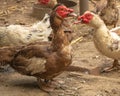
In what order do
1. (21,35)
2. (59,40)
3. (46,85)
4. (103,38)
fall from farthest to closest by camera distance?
(21,35) < (103,38) < (46,85) < (59,40)

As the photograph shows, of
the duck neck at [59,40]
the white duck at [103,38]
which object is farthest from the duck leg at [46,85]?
the white duck at [103,38]

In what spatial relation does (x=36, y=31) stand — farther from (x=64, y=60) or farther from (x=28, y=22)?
(x=28, y=22)

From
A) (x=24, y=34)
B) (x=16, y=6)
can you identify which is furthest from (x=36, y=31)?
(x=16, y=6)

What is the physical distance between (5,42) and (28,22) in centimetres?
Answer: 261

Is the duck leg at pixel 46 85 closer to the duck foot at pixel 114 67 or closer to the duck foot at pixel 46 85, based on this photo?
the duck foot at pixel 46 85

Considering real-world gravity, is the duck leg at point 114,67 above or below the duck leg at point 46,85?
below

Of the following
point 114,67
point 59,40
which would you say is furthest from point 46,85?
point 114,67

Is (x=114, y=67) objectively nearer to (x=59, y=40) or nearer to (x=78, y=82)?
(x=78, y=82)

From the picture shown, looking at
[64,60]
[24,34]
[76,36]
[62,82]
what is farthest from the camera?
[76,36]

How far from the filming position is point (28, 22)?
8.67m

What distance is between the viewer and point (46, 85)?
5.05 meters

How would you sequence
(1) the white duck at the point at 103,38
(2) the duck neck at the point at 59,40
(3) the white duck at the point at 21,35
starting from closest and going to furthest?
1. (2) the duck neck at the point at 59,40
2. (1) the white duck at the point at 103,38
3. (3) the white duck at the point at 21,35

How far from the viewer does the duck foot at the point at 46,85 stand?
4980 mm

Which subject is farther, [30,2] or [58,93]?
[30,2]
